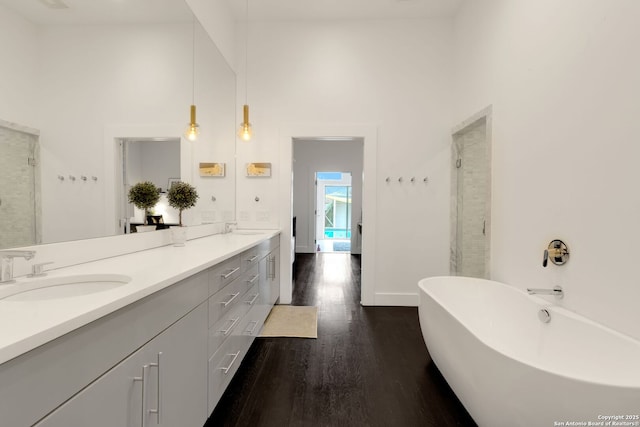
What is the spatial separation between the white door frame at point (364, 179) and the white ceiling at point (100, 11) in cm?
154

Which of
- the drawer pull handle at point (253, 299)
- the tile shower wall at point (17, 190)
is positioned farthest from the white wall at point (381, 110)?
the tile shower wall at point (17, 190)

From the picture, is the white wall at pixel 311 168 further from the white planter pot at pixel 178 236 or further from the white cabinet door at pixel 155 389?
the white cabinet door at pixel 155 389

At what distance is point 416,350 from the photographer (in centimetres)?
231

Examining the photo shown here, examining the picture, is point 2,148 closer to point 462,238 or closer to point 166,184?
point 166,184

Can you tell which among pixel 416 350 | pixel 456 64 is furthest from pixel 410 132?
pixel 416 350

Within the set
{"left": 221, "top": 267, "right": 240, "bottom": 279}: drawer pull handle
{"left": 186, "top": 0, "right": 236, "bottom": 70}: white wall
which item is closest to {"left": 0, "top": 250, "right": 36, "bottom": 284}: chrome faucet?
{"left": 221, "top": 267, "right": 240, "bottom": 279}: drawer pull handle

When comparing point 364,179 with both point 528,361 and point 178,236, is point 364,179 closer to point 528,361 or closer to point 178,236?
point 178,236

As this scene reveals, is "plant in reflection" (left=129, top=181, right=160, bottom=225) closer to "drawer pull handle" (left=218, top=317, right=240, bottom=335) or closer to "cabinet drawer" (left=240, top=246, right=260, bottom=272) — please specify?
"cabinet drawer" (left=240, top=246, right=260, bottom=272)

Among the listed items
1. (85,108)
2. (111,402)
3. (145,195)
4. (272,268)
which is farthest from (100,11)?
(272,268)

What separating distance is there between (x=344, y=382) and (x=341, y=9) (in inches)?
144

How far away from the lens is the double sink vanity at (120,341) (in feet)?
1.93

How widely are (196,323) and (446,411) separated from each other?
4.83ft

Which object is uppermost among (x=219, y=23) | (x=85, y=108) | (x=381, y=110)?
(x=219, y=23)

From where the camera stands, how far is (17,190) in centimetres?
112
